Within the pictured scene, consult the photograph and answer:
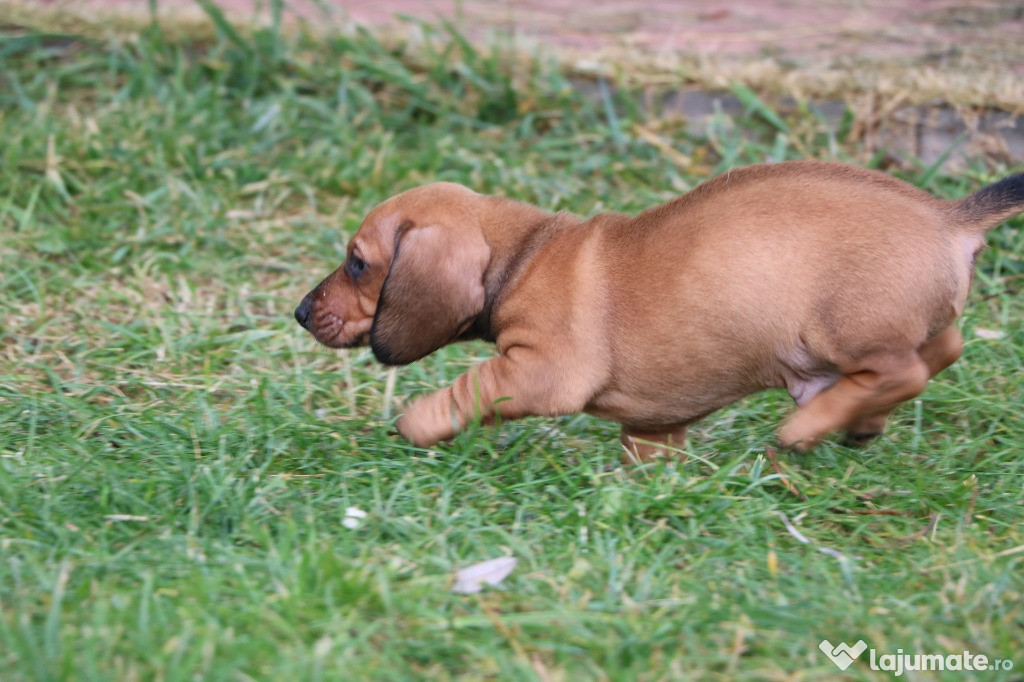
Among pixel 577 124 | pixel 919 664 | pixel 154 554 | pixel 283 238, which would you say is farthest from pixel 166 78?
pixel 919 664

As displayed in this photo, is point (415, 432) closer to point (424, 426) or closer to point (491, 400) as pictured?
point (424, 426)

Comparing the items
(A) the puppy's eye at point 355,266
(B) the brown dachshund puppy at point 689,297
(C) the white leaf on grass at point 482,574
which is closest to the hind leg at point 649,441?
(B) the brown dachshund puppy at point 689,297

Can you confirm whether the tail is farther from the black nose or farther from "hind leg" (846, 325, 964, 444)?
the black nose

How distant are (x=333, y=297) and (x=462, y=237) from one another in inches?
24.5

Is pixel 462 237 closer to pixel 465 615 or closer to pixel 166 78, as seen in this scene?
pixel 465 615

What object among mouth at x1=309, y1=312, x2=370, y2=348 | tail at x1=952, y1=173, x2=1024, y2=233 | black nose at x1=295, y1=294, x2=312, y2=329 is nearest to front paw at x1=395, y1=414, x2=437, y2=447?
mouth at x1=309, y1=312, x2=370, y2=348

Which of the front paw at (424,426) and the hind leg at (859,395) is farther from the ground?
the hind leg at (859,395)

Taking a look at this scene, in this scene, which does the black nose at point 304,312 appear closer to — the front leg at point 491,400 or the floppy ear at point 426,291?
the floppy ear at point 426,291

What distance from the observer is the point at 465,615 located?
11.4ft

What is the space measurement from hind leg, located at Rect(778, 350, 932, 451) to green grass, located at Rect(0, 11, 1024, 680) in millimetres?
199

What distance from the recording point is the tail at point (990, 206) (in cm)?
430

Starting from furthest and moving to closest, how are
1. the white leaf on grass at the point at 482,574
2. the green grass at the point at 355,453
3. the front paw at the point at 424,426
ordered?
the front paw at the point at 424,426 < the white leaf on grass at the point at 482,574 < the green grass at the point at 355,453

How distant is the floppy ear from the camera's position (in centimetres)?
441

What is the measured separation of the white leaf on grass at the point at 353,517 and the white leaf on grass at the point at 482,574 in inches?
18.5
